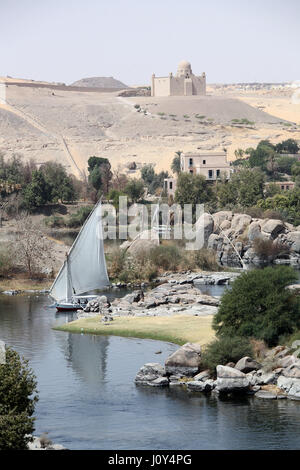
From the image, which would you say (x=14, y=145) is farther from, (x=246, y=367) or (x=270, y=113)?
(x=246, y=367)

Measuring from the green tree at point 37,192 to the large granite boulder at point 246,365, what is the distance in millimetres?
43866

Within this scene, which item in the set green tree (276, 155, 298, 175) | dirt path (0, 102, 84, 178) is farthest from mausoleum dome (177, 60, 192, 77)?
green tree (276, 155, 298, 175)

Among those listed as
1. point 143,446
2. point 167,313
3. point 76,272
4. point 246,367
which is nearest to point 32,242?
point 76,272

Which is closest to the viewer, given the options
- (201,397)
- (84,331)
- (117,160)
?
(201,397)

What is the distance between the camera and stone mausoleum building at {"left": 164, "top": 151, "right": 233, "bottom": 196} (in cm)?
7238

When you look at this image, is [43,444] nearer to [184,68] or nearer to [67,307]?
[67,307]

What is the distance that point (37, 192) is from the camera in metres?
67.3

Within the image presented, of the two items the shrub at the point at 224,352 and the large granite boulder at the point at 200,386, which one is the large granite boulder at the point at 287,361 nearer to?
the shrub at the point at 224,352

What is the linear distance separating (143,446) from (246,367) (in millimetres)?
5658

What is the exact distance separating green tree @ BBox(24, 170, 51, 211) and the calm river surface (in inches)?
1502

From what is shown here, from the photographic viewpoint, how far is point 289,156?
88250 mm

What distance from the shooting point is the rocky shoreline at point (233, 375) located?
23.3 meters

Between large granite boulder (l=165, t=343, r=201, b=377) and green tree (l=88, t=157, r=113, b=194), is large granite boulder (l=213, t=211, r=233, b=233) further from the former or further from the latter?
large granite boulder (l=165, t=343, r=201, b=377)

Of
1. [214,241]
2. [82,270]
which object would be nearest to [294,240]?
[214,241]
